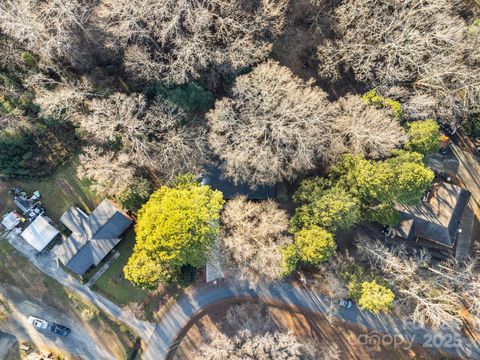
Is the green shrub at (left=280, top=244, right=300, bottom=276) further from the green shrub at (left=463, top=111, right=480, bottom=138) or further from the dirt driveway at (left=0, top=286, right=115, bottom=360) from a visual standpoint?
the dirt driveway at (left=0, top=286, right=115, bottom=360)

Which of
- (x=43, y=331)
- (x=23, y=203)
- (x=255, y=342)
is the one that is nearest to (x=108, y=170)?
(x=23, y=203)

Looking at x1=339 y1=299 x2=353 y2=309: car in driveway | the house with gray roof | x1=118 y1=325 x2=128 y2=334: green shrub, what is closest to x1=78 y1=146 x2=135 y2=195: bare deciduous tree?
the house with gray roof

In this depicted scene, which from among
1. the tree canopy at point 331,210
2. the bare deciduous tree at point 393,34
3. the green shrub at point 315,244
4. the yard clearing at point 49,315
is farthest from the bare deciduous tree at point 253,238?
the bare deciduous tree at point 393,34

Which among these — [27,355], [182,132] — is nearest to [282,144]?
[182,132]

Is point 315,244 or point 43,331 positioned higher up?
point 43,331

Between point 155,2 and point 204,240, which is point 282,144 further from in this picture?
point 155,2

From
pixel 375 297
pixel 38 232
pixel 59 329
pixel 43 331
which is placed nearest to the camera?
pixel 375 297

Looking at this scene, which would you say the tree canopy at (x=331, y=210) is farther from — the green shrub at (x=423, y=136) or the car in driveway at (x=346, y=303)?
the car in driveway at (x=346, y=303)

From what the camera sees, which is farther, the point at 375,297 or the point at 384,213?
the point at 384,213

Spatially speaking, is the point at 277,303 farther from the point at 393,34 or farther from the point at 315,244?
the point at 393,34
